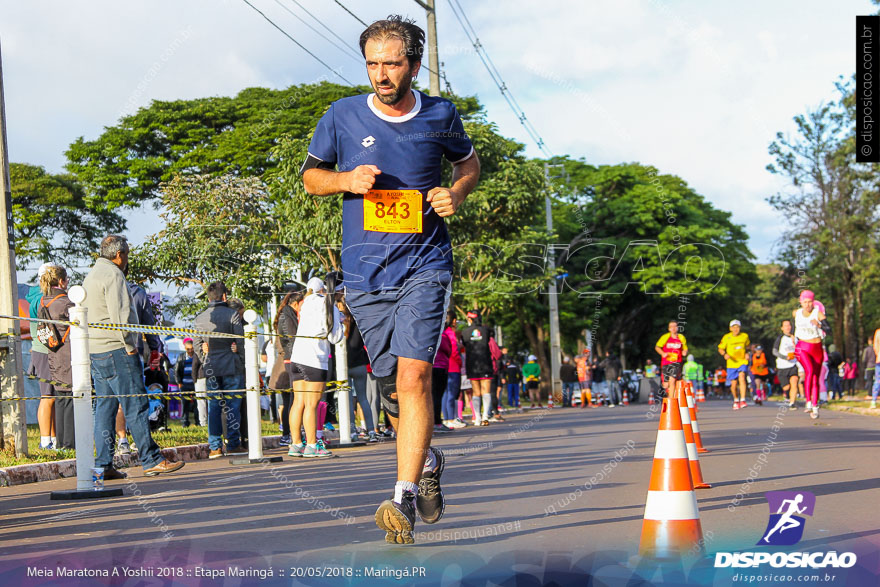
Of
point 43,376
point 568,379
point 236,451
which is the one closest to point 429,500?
point 236,451

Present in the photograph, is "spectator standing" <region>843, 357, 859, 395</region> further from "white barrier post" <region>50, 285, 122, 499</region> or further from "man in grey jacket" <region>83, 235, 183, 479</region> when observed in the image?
"white barrier post" <region>50, 285, 122, 499</region>

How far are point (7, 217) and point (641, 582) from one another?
9.28 metres

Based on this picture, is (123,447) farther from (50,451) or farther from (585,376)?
(585,376)

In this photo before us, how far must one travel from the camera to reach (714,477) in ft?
25.8

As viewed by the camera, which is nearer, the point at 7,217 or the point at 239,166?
the point at 7,217

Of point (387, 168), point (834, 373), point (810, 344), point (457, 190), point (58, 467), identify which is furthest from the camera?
point (834, 373)

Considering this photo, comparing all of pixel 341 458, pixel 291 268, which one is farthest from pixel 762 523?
pixel 291 268

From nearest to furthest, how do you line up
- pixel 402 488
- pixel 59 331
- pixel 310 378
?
1. pixel 402 488
2. pixel 59 331
3. pixel 310 378

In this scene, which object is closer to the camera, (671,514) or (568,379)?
(671,514)

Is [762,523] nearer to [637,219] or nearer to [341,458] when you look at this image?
[341,458]

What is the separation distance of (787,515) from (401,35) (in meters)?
3.15

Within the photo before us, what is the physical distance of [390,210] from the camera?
16.4 feet

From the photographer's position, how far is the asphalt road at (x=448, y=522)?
13.5ft

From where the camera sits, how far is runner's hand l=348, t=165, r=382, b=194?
15.9ft
